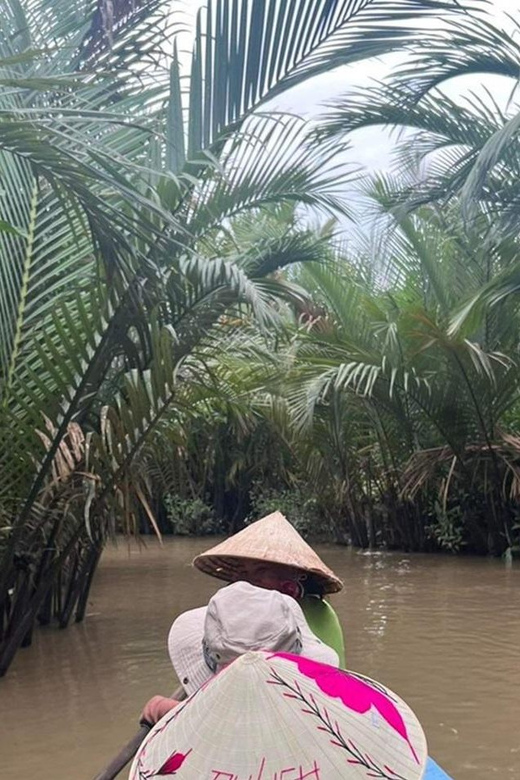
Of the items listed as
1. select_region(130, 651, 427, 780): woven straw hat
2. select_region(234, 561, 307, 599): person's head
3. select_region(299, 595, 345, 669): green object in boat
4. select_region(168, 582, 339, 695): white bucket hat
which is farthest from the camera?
select_region(234, 561, 307, 599): person's head

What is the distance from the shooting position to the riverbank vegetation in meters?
3.76

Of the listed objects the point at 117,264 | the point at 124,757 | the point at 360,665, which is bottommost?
the point at 360,665

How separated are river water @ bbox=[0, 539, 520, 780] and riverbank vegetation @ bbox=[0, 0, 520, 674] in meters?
0.42

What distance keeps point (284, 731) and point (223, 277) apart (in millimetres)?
3742

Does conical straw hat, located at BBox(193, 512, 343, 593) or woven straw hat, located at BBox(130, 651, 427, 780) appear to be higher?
conical straw hat, located at BBox(193, 512, 343, 593)

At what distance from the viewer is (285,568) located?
3.09m

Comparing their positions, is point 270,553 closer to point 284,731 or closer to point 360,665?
point 284,731

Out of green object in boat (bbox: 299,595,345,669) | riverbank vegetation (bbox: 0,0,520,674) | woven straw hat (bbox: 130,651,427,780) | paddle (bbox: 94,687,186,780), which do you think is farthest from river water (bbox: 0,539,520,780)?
woven straw hat (bbox: 130,651,427,780)

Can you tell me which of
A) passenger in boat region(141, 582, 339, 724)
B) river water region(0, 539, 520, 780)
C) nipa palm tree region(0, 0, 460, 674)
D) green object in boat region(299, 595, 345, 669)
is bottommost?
river water region(0, 539, 520, 780)

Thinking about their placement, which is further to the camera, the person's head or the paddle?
the person's head

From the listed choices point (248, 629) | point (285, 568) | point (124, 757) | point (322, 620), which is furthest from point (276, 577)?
point (248, 629)

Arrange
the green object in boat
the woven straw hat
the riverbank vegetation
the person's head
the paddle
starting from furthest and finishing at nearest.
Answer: the riverbank vegetation < the person's head < the green object in boat < the paddle < the woven straw hat

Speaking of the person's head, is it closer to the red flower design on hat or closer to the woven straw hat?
the woven straw hat

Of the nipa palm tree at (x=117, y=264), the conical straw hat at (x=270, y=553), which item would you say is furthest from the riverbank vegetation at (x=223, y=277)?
the conical straw hat at (x=270, y=553)
